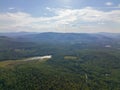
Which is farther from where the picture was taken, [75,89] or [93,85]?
[93,85]

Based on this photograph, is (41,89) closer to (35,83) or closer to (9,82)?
(35,83)

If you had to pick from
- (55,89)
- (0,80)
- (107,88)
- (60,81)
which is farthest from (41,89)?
(107,88)

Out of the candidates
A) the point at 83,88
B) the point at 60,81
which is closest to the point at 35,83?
the point at 60,81

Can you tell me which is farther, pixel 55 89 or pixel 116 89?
pixel 116 89

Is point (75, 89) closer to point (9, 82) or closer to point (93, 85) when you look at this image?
point (93, 85)

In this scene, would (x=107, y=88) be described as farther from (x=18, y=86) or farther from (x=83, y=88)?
(x=18, y=86)

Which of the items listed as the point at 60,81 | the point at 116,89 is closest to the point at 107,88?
Answer: the point at 116,89

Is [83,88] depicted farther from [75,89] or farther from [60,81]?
[60,81]
